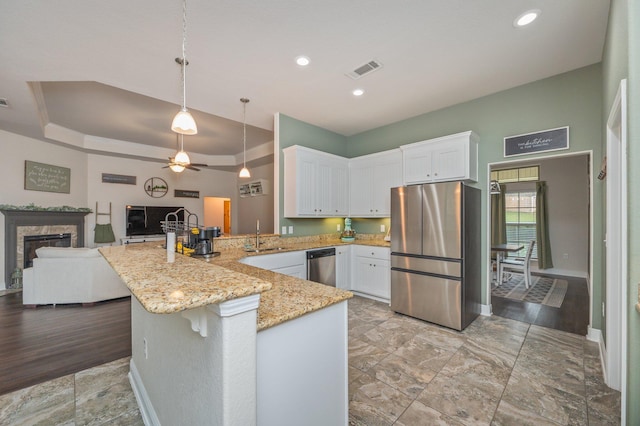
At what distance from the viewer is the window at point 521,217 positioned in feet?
21.5

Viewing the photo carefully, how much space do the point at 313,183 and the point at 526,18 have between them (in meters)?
2.95

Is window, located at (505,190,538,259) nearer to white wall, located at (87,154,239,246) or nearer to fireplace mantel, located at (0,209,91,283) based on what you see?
white wall, located at (87,154,239,246)

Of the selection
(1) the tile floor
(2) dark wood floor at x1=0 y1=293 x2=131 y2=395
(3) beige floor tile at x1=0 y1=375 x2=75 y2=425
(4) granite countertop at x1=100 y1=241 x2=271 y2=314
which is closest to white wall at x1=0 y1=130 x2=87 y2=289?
(2) dark wood floor at x1=0 y1=293 x2=131 y2=395

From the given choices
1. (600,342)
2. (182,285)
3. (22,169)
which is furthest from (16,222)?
(600,342)

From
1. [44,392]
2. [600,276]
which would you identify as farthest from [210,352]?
[600,276]

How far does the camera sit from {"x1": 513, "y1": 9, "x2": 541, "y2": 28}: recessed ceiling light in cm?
208

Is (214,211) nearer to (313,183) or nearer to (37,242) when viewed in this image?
(37,242)

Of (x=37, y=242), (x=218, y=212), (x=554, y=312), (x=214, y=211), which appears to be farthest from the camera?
(x=218, y=212)

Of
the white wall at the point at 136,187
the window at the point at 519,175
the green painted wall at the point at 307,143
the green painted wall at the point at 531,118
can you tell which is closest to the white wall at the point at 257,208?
the white wall at the point at 136,187

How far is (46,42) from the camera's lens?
2.37 m

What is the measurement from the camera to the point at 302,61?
107 inches

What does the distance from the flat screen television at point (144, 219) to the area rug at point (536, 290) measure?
7.50 metres

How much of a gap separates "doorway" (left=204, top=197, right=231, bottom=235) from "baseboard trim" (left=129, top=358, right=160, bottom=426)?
7.31 metres

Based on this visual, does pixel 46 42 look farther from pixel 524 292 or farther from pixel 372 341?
pixel 524 292
